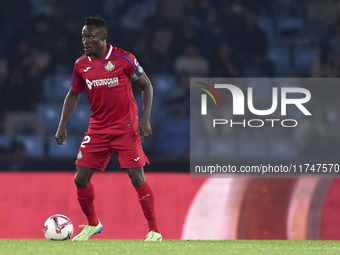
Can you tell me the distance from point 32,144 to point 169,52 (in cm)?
153

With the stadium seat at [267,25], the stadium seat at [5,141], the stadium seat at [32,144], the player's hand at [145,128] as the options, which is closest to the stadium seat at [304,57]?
the stadium seat at [267,25]

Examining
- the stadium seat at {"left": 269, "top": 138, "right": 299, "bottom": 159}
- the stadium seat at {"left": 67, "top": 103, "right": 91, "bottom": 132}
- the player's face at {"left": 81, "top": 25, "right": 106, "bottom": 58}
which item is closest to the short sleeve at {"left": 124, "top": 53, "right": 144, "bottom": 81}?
the player's face at {"left": 81, "top": 25, "right": 106, "bottom": 58}

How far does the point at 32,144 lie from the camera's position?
5.79 m

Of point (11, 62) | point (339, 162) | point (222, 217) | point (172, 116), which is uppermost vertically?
point (11, 62)

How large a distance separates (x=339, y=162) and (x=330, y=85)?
0.73 meters

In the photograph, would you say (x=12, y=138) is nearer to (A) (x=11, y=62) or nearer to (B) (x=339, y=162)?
(A) (x=11, y=62)

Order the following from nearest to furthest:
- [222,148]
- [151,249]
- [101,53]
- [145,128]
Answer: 1. [151,249]
2. [145,128]
3. [101,53]
4. [222,148]

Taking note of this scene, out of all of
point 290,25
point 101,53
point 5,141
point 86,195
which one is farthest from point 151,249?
point 290,25

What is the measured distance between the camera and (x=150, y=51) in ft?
19.6

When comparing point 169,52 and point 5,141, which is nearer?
point 5,141

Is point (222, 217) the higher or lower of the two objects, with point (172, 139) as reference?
lower

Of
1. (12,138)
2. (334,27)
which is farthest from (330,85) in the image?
(12,138)

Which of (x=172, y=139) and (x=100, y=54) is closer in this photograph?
(x=100, y=54)

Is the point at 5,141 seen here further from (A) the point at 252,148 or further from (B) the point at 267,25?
(B) the point at 267,25
